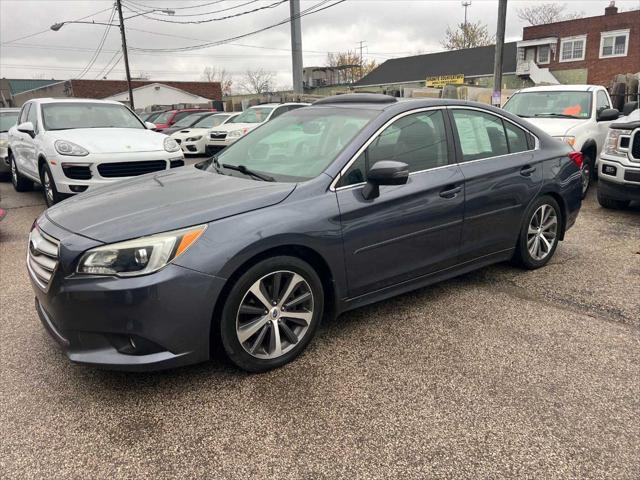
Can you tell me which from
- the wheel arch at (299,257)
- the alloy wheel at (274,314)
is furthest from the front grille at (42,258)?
the alloy wheel at (274,314)

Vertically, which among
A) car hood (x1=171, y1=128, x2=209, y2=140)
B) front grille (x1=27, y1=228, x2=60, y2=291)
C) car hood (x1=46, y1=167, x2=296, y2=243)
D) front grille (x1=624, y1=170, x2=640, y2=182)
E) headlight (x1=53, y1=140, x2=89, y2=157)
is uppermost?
headlight (x1=53, y1=140, x2=89, y2=157)

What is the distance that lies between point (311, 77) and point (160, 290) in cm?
5176

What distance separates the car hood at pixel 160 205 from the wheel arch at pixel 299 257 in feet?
0.91

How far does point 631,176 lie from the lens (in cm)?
638

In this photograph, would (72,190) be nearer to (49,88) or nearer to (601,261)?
(601,261)

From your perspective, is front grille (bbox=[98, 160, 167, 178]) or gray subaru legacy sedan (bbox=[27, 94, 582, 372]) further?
front grille (bbox=[98, 160, 167, 178])

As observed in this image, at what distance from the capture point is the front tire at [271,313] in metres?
2.83

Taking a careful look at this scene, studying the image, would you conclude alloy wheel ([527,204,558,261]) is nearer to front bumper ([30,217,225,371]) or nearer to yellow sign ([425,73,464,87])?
front bumper ([30,217,225,371])

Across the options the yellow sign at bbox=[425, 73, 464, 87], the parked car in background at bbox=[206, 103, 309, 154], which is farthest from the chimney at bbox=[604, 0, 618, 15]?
the parked car in background at bbox=[206, 103, 309, 154]

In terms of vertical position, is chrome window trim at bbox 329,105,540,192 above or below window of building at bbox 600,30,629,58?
below

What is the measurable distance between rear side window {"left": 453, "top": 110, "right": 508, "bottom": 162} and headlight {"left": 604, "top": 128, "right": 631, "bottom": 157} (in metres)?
3.24

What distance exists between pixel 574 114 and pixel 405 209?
6.44m

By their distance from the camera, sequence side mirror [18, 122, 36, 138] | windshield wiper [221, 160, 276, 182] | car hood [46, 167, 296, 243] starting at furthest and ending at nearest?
side mirror [18, 122, 36, 138], windshield wiper [221, 160, 276, 182], car hood [46, 167, 296, 243]

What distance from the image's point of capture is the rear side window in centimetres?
400
